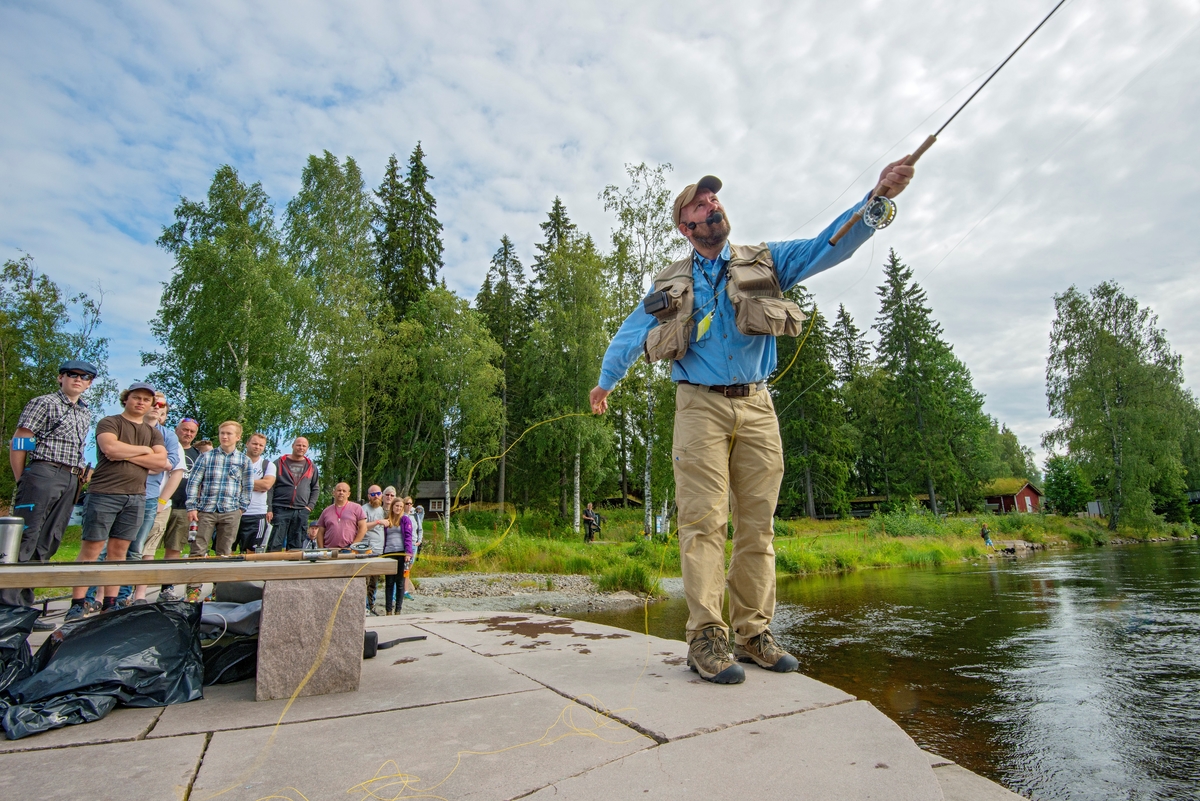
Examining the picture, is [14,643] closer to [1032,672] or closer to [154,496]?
[154,496]

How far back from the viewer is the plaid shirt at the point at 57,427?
4.32 metres

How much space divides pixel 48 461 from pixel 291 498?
3115 millimetres

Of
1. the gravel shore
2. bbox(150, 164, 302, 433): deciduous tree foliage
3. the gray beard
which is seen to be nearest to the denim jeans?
the gravel shore

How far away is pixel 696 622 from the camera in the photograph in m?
2.62

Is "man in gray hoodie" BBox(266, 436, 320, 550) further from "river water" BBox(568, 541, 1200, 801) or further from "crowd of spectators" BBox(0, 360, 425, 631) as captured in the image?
"river water" BBox(568, 541, 1200, 801)

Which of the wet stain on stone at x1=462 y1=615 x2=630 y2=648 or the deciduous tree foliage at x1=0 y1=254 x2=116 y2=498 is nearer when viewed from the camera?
the wet stain on stone at x1=462 y1=615 x2=630 y2=648

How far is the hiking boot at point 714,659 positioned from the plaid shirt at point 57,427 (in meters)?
4.48

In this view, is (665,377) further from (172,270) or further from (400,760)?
(400,760)

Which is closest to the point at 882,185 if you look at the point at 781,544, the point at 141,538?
the point at 141,538

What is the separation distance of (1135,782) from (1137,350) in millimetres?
35496

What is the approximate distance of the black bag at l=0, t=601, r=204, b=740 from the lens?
205 cm

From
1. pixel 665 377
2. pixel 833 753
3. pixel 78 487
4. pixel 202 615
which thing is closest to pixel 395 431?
pixel 665 377

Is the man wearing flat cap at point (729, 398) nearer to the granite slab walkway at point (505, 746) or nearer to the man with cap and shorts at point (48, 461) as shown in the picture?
the granite slab walkway at point (505, 746)

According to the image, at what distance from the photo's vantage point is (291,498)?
24.3 ft
